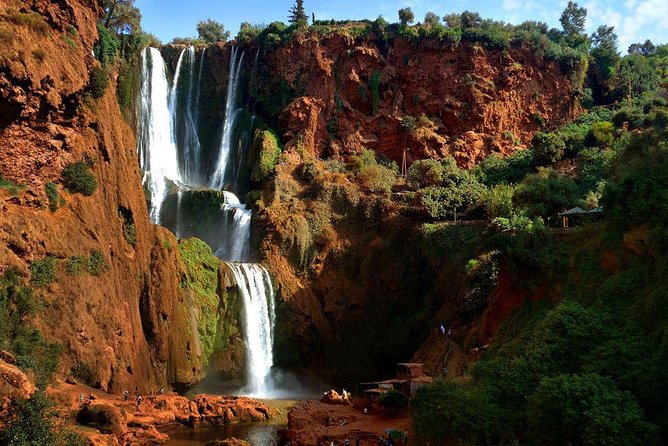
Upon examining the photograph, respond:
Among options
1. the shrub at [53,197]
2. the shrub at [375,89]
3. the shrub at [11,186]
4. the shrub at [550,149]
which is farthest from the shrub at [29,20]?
the shrub at [550,149]

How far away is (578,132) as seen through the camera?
5484 centimetres

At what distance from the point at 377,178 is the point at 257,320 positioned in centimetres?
1731

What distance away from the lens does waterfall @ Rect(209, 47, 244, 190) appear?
188 feet

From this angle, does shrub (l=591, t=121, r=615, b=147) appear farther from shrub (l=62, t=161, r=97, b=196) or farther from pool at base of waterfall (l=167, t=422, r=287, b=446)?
shrub (l=62, t=161, r=97, b=196)

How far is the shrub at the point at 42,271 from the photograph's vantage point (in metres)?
27.2

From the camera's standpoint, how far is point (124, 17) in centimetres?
5859

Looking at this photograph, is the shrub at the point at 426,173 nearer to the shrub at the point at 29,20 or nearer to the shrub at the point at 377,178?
the shrub at the point at 377,178

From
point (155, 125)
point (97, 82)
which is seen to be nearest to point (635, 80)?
point (155, 125)

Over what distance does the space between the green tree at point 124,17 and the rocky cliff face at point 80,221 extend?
2436 centimetres

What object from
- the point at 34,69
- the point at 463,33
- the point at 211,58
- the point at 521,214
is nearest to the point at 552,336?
the point at 521,214

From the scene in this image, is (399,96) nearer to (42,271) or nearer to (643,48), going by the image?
(42,271)

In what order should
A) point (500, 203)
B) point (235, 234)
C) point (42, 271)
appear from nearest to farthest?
1. point (42, 271)
2. point (500, 203)
3. point (235, 234)

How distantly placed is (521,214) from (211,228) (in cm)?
Result: 2523

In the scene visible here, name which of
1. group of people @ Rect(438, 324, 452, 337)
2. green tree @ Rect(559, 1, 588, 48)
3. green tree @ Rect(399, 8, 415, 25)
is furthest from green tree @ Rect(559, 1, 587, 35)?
group of people @ Rect(438, 324, 452, 337)
